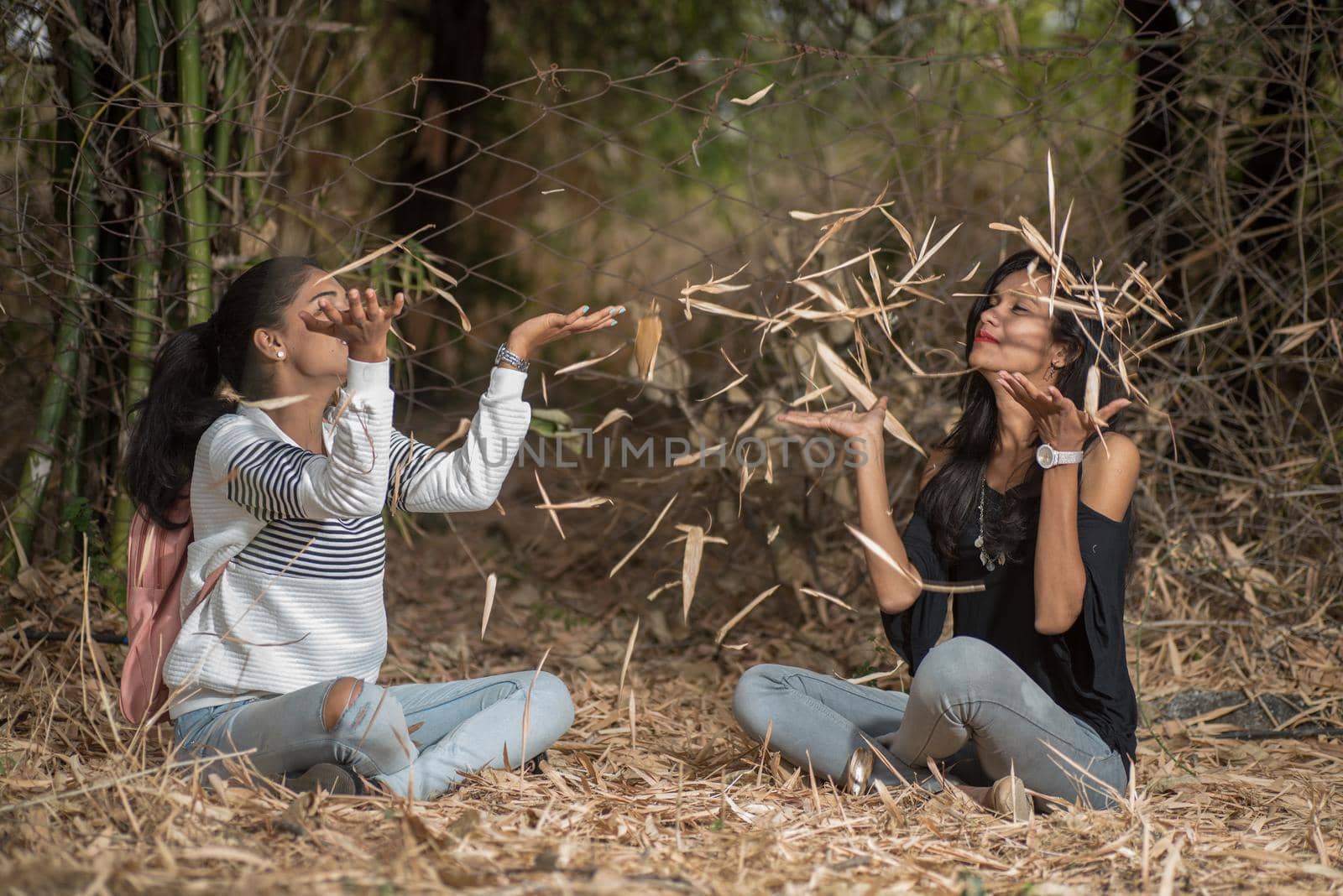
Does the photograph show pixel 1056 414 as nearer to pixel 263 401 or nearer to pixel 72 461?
pixel 263 401

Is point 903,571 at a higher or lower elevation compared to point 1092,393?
lower

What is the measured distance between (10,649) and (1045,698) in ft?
5.92

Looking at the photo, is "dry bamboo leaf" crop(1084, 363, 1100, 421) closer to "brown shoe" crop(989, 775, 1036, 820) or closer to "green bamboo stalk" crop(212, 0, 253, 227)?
"brown shoe" crop(989, 775, 1036, 820)

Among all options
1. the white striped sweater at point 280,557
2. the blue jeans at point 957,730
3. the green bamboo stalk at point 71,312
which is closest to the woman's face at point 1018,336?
the blue jeans at point 957,730

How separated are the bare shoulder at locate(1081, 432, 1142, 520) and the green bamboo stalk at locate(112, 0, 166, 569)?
161 cm

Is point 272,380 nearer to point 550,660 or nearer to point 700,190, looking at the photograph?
point 550,660

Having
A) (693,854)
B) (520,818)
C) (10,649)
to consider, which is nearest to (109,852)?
(520,818)

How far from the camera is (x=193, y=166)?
87.0 inches

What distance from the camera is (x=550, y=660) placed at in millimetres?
2607

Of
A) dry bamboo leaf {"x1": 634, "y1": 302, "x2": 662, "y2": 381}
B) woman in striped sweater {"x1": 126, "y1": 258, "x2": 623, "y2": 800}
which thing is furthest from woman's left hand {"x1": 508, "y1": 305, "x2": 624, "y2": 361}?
dry bamboo leaf {"x1": 634, "y1": 302, "x2": 662, "y2": 381}

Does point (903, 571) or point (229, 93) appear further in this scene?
point (229, 93)

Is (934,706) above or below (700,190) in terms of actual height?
below

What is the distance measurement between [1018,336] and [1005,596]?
0.40m

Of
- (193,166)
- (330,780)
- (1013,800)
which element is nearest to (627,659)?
(330,780)
